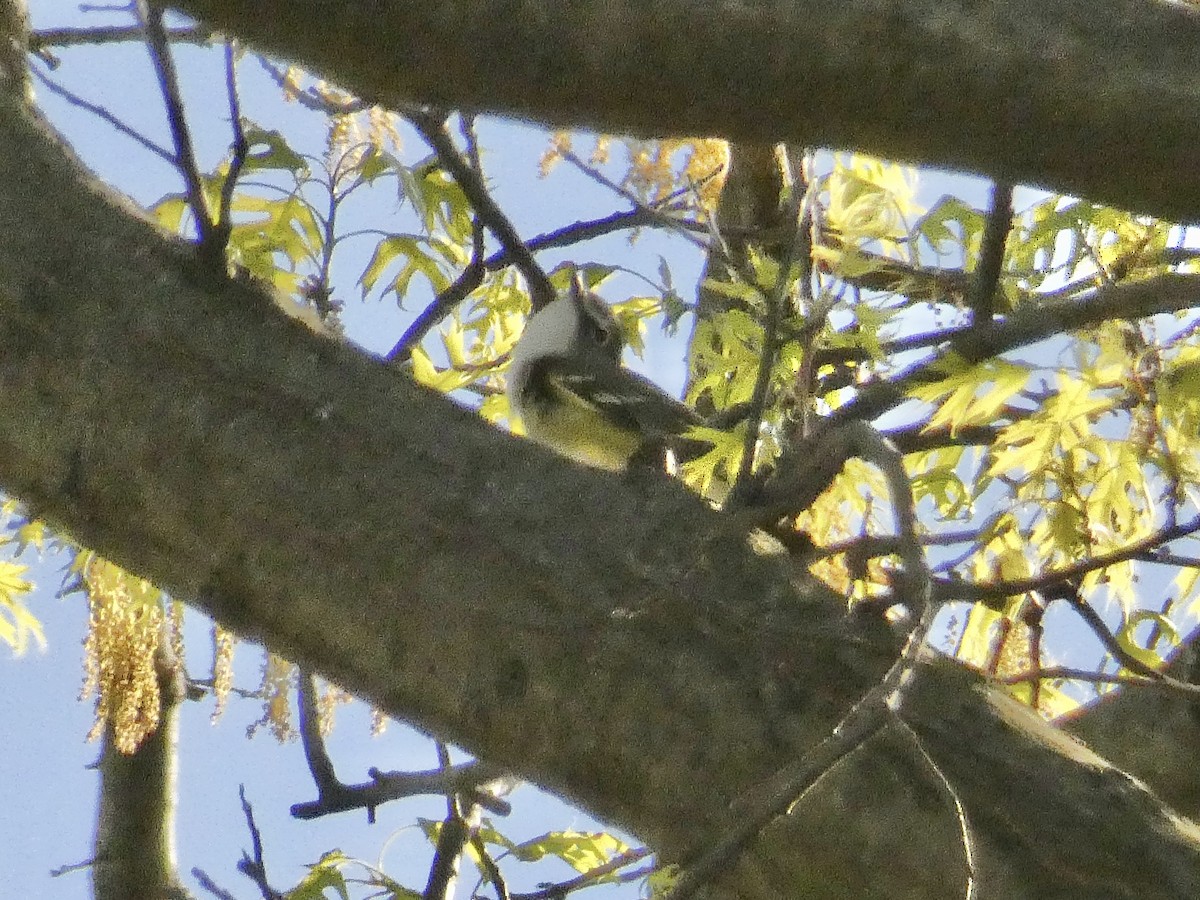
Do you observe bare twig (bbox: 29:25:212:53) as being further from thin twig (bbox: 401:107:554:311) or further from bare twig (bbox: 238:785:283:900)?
bare twig (bbox: 238:785:283:900)

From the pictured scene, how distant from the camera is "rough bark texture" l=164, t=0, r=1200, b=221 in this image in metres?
0.91

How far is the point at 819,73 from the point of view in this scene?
0.93m

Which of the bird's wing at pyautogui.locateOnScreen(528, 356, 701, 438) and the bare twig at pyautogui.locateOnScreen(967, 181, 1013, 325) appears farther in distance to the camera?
the bird's wing at pyautogui.locateOnScreen(528, 356, 701, 438)

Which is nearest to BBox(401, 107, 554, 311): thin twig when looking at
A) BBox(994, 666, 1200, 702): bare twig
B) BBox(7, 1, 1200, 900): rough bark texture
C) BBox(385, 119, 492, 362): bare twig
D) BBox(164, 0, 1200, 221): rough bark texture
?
BBox(385, 119, 492, 362): bare twig

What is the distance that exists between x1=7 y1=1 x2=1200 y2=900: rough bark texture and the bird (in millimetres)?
1223

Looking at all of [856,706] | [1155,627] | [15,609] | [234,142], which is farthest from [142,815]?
[856,706]

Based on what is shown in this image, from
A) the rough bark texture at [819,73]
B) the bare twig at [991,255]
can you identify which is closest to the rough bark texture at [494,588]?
the rough bark texture at [819,73]

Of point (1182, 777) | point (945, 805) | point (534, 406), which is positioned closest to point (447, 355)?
point (534, 406)

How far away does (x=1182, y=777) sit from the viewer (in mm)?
1493

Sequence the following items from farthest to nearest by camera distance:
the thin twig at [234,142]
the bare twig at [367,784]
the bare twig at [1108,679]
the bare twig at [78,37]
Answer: the bare twig at [78,37] → the bare twig at [367,784] → the thin twig at [234,142] → the bare twig at [1108,679]

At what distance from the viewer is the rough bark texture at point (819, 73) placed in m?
0.91

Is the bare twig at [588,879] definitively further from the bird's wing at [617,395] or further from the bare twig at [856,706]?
the bird's wing at [617,395]

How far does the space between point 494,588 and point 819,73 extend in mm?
467

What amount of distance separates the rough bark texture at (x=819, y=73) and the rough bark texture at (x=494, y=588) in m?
0.03
